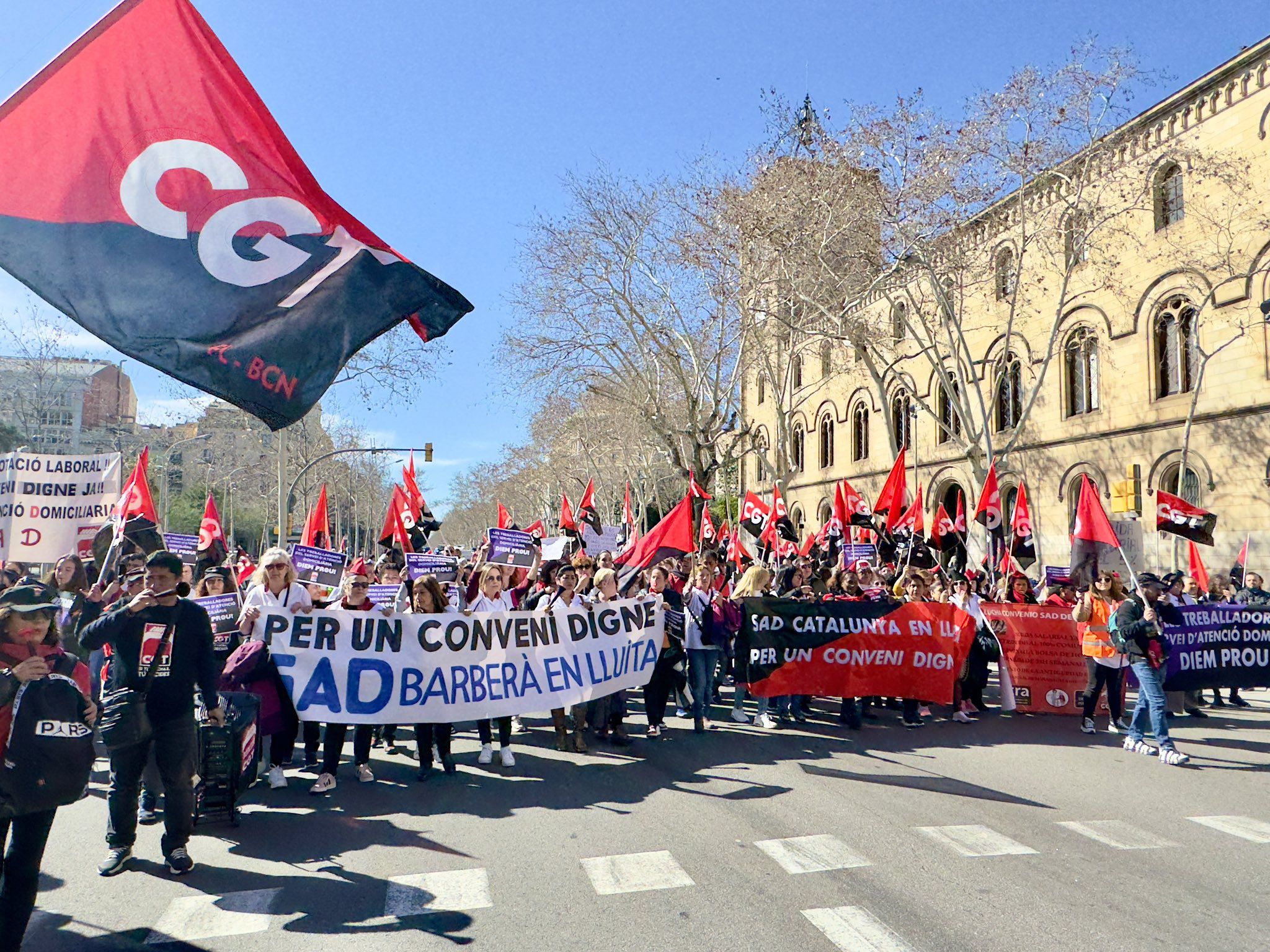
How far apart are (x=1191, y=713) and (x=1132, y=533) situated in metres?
7.03

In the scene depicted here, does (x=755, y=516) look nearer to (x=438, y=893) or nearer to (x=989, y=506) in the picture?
(x=989, y=506)

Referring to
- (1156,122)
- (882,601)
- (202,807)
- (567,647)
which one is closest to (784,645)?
(882,601)

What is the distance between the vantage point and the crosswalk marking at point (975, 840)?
18.5 feet

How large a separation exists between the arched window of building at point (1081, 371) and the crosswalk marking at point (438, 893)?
26.4 meters

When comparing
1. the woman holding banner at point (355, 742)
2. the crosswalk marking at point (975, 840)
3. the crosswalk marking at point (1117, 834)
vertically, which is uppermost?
the woman holding banner at point (355, 742)

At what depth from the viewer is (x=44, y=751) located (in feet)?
12.9

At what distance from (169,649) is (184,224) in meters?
2.47

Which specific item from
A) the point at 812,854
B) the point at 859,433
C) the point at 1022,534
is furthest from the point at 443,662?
the point at 859,433

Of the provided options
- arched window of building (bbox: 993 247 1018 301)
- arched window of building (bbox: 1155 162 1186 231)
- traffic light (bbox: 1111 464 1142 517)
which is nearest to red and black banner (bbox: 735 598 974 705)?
traffic light (bbox: 1111 464 1142 517)

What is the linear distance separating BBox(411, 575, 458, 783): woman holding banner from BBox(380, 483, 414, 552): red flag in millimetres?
10638

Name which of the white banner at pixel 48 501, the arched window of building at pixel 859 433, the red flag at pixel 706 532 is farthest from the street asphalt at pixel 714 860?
the arched window of building at pixel 859 433

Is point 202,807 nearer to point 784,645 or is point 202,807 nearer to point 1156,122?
point 784,645

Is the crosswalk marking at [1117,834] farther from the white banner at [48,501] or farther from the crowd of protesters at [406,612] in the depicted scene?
the white banner at [48,501]

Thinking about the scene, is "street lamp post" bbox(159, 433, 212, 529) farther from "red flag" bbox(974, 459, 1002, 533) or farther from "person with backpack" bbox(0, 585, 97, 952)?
"person with backpack" bbox(0, 585, 97, 952)
